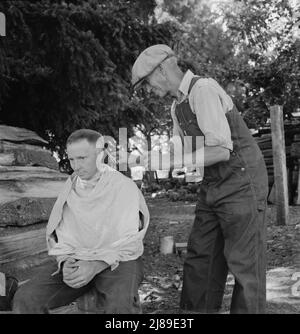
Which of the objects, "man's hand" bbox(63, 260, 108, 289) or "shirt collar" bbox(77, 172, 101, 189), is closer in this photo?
"man's hand" bbox(63, 260, 108, 289)

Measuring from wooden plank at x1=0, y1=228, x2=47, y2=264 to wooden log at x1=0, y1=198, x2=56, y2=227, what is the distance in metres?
0.09

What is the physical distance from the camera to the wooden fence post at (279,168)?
21.5ft

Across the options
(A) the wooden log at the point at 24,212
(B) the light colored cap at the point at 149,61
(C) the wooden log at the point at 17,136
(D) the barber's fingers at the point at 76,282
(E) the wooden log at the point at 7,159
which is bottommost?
(D) the barber's fingers at the point at 76,282

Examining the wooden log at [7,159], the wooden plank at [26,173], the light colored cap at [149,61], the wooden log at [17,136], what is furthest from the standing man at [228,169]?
the wooden log at [17,136]

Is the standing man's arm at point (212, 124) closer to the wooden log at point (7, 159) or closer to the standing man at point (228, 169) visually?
the standing man at point (228, 169)

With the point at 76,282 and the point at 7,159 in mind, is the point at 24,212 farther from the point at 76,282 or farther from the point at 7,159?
the point at 76,282

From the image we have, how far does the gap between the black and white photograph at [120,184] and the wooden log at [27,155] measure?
0.04ft

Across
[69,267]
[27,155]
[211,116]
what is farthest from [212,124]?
[27,155]

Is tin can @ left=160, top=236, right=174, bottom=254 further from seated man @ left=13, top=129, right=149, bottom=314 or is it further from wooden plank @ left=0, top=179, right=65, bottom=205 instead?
seated man @ left=13, top=129, right=149, bottom=314

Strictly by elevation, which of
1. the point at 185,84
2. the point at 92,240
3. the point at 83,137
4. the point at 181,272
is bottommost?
the point at 181,272

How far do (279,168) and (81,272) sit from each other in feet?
15.9

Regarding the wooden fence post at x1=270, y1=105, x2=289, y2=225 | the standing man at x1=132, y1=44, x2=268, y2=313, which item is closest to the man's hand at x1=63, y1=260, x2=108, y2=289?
the standing man at x1=132, y1=44, x2=268, y2=313

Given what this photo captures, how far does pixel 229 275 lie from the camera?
455cm

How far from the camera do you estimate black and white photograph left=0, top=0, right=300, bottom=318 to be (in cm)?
239
